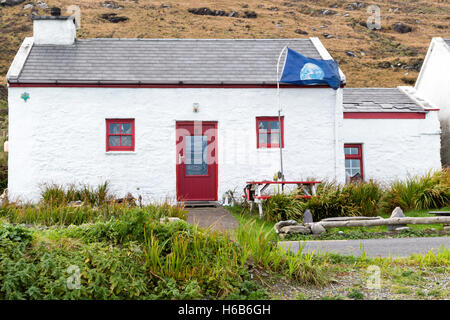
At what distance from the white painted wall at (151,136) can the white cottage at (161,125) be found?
31mm

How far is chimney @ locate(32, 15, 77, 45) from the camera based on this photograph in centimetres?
1630

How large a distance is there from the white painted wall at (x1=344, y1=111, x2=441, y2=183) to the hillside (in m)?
29.0

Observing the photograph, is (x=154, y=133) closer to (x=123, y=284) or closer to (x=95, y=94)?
(x=95, y=94)

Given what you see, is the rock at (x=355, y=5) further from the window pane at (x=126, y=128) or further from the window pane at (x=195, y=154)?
the window pane at (x=126, y=128)

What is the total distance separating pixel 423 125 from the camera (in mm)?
17609

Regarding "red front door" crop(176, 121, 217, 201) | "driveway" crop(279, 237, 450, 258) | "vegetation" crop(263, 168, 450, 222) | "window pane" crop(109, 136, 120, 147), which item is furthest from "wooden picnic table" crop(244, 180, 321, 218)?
"window pane" crop(109, 136, 120, 147)

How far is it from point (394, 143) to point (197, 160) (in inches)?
304

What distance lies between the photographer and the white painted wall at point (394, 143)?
17.5 meters

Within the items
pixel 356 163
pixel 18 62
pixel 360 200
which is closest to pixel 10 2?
pixel 18 62

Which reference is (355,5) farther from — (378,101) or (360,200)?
(360,200)

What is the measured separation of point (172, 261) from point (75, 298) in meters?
1.08

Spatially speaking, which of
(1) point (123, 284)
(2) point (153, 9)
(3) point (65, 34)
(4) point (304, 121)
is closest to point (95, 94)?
(3) point (65, 34)

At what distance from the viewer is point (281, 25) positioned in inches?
2542

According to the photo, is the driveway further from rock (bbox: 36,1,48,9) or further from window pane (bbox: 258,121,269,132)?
rock (bbox: 36,1,48,9)
